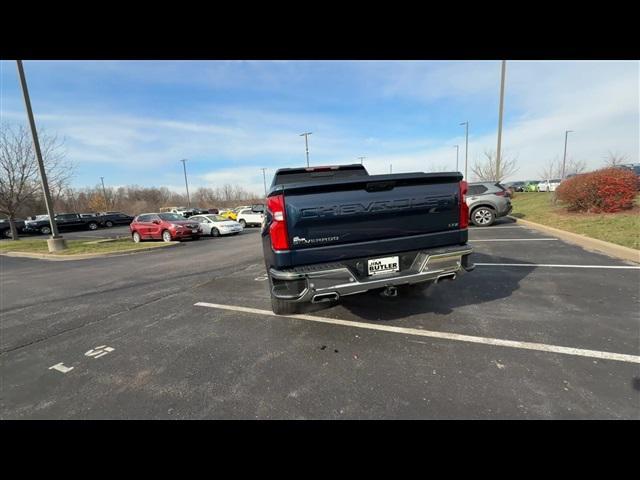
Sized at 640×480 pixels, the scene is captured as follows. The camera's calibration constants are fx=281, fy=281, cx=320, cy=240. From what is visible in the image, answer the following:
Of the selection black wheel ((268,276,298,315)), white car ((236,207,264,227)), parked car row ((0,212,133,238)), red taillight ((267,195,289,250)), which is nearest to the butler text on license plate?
red taillight ((267,195,289,250))

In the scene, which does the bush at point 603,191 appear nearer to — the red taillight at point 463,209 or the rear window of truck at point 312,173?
the rear window of truck at point 312,173

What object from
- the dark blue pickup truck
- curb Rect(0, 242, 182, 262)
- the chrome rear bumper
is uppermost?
the dark blue pickup truck

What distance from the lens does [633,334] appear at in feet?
9.55

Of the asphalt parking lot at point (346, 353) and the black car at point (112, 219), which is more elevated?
the black car at point (112, 219)

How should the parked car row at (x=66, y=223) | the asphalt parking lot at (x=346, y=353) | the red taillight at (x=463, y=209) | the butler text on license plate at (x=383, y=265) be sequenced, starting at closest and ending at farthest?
the asphalt parking lot at (x=346, y=353) → the butler text on license plate at (x=383, y=265) → the red taillight at (x=463, y=209) → the parked car row at (x=66, y=223)

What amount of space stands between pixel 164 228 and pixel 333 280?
14441 mm

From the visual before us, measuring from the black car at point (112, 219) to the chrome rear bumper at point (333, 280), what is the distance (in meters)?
39.3

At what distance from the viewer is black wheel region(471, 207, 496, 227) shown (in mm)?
11859

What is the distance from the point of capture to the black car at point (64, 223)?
2762 cm

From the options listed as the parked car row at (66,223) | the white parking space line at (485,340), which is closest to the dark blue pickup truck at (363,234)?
the white parking space line at (485,340)

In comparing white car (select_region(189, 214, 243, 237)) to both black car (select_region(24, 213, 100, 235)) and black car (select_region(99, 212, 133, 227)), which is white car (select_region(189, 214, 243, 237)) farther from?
black car (select_region(99, 212, 133, 227))

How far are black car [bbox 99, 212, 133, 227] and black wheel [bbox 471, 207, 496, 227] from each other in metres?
38.4
